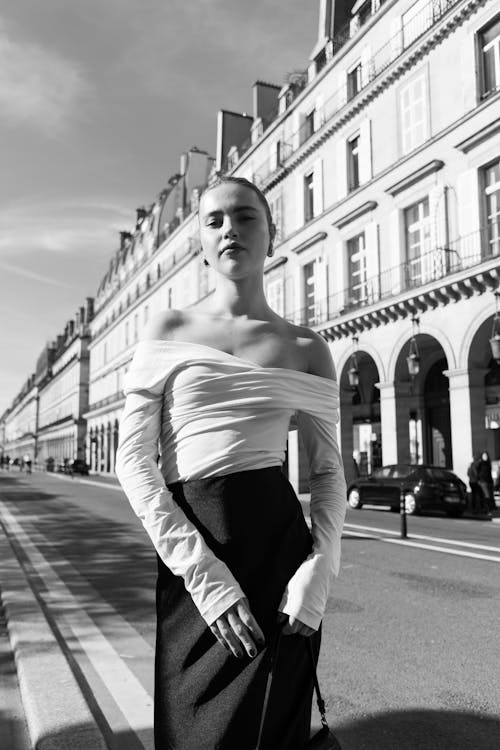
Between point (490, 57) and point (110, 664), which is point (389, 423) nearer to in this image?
point (490, 57)

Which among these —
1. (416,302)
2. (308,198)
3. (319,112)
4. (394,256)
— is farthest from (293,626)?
(308,198)

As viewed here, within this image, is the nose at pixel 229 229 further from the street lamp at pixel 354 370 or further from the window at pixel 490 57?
the street lamp at pixel 354 370

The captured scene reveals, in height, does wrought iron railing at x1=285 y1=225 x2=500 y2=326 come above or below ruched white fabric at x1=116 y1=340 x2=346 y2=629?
above

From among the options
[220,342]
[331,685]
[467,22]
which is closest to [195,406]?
[220,342]

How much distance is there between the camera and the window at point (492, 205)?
1850cm

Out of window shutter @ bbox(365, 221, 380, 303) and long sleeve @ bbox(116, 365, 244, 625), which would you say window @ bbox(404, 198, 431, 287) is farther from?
long sleeve @ bbox(116, 365, 244, 625)

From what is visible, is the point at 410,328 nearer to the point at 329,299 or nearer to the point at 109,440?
the point at 329,299

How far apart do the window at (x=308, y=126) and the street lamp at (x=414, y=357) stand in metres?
11.8

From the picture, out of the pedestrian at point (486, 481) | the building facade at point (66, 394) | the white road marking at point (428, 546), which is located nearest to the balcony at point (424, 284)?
the pedestrian at point (486, 481)

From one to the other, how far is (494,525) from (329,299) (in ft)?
44.9

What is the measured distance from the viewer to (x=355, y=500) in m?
19.1

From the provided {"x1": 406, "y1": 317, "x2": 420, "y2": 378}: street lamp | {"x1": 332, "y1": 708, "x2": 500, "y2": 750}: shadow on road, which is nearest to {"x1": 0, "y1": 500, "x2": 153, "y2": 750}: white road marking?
{"x1": 332, "y1": 708, "x2": 500, "y2": 750}: shadow on road

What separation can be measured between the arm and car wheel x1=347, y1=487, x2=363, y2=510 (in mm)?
17720

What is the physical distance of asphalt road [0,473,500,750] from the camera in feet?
10.6
